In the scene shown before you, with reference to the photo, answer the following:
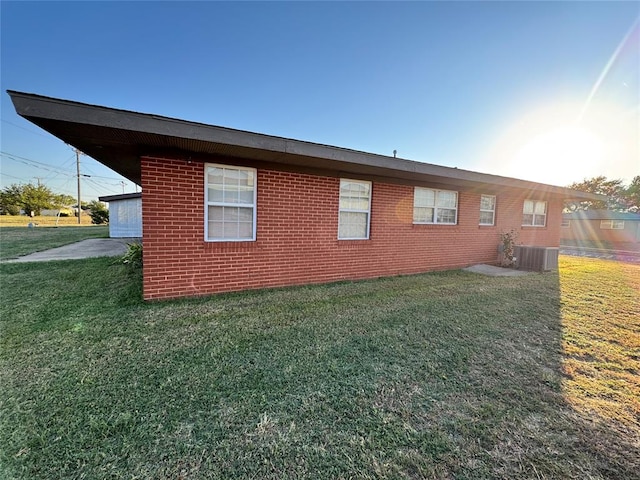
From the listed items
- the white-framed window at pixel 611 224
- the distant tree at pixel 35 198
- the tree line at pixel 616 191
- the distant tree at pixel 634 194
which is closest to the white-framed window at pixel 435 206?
the white-framed window at pixel 611 224

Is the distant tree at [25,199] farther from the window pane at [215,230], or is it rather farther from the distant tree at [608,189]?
the distant tree at [608,189]

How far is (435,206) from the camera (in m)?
8.16

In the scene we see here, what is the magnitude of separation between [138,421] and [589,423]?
351 cm

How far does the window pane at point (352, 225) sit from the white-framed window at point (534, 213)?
24.5ft

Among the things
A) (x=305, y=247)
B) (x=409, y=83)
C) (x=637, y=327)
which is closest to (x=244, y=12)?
(x=409, y=83)

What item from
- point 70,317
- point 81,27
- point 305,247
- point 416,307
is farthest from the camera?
point 81,27

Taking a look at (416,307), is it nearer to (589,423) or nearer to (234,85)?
(589,423)

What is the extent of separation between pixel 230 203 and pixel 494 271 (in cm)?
777

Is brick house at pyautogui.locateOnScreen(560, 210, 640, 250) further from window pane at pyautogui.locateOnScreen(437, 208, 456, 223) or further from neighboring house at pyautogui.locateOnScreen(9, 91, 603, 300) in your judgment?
neighboring house at pyautogui.locateOnScreen(9, 91, 603, 300)

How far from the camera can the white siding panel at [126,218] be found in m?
16.0

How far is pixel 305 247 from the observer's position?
6258 mm

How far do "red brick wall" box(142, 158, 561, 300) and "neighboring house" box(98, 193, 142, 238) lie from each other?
43.9 feet

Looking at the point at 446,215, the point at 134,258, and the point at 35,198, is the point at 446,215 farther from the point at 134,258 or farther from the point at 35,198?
the point at 35,198

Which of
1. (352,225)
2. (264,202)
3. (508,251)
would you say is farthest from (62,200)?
(508,251)
